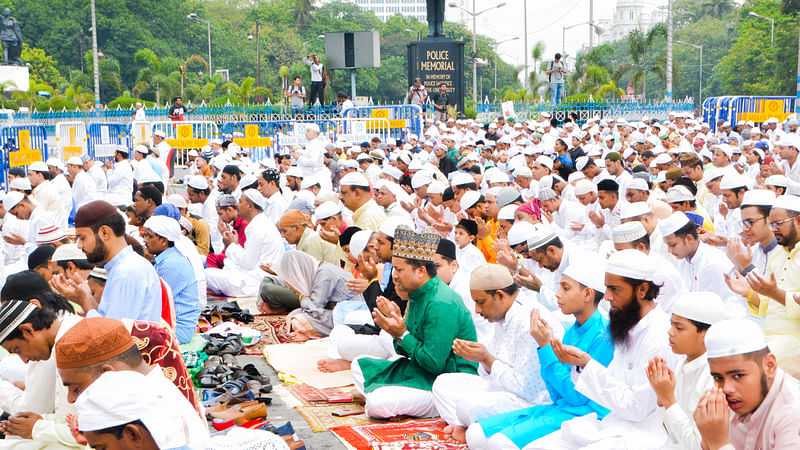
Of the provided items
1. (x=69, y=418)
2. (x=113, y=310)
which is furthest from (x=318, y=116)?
(x=69, y=418)

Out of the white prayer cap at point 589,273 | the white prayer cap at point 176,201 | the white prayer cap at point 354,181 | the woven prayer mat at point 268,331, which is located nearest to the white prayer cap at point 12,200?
the white prayer cap at point 176,201

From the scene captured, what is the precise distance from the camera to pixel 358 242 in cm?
664

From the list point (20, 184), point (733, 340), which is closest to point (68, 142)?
point (20, 184)

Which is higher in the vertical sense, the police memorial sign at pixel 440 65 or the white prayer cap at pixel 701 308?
the police memorial sign at pixel 440 65

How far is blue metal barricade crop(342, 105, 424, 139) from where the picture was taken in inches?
770

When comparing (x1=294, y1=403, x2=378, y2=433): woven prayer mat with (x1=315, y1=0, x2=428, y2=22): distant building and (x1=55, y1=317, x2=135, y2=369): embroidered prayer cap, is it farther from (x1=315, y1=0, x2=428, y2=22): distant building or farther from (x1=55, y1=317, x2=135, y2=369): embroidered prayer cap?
(x1=315, y1=0, x2=428, y2=22): distant building

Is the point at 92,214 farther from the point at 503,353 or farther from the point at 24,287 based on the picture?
the point at 503,353

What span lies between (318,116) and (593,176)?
1250cm

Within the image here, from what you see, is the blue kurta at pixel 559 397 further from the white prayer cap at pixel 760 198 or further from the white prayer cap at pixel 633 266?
A: the white prayer cap at pixel 760 198

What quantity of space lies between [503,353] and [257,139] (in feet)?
45.2

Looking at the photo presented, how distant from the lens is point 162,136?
17.0m

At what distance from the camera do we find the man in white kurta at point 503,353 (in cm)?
465

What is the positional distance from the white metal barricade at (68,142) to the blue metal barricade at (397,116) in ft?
19.5

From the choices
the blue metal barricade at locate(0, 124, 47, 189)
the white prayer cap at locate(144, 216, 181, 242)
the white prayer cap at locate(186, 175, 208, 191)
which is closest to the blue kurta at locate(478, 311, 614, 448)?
the white prayer cap at locate(144, 216, 181, 242)
